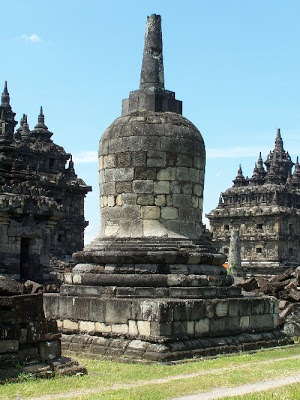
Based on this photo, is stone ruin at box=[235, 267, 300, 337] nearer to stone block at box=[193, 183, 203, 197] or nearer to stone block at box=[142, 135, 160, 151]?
stone block at box=[193, 183, 203, 197]

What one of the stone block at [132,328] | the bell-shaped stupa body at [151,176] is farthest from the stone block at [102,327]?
the bell-shaped stupa body at [151,176]

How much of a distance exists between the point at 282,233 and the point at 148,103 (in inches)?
2140

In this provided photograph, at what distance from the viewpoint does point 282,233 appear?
66500mm

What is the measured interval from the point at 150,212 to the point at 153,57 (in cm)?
342

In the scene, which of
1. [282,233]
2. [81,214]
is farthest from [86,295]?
[282,233]

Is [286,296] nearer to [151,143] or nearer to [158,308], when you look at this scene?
[151,143]

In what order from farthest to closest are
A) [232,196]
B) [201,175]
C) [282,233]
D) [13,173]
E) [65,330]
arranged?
[232,196] → [282,233] → [13,173] → [201,175] → [65,330]

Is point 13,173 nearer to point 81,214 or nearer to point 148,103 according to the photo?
point 148,103

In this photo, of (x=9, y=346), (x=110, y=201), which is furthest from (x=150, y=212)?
(x=9, y=346)

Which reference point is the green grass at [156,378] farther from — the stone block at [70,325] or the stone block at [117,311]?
the stone block at [70,325]

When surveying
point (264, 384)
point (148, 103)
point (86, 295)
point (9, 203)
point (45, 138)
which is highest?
point (45, 138)

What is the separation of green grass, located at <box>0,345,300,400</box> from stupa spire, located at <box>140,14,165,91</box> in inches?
231

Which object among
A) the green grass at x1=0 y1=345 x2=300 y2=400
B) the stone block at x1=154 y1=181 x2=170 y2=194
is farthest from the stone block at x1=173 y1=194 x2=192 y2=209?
the green grass at x1=0 y1=345 x2=300 y2=400

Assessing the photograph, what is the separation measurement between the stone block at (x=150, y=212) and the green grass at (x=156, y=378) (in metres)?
3.03
